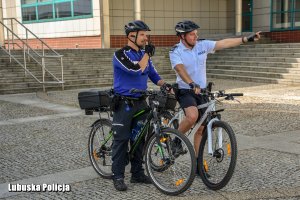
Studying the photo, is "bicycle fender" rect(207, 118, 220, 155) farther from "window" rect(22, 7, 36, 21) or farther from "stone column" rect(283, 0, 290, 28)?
"window" rect(22, 7, 36, 21)

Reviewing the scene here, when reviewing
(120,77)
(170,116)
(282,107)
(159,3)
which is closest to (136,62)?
(120,77)

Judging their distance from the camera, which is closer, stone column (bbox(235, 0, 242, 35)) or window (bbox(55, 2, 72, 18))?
window (bbox(55, 2, 72, 18))

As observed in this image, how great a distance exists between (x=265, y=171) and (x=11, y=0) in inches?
936

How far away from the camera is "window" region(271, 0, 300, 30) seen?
22.3 meters

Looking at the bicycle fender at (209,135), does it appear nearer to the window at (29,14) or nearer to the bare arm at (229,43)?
the bare arm at (229,43)

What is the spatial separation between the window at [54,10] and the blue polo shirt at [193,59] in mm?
17276

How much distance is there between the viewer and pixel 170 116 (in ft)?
16.1

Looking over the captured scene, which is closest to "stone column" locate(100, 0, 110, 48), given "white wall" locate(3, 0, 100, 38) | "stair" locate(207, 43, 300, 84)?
"white wall" locate(3, 0, 100, 38)

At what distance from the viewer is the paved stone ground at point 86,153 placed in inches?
178

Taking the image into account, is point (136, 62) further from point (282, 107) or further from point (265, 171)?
point (282, 107)

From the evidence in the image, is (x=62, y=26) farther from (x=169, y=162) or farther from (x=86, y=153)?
(x=169, y=162)

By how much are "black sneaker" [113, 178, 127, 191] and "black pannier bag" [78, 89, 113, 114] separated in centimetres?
82

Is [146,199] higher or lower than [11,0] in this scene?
lower

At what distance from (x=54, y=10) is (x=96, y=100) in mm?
19587
